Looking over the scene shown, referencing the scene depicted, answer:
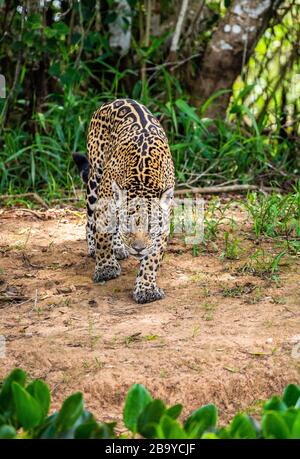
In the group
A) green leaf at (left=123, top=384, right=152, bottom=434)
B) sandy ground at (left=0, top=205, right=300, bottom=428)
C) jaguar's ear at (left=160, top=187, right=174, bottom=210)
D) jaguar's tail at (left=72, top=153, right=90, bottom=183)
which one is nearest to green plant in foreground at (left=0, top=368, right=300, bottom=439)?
green leaf at (left=123, top=384, right=152, bottom=434)

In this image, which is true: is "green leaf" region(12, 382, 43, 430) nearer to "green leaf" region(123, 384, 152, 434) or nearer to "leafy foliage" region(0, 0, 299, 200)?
"green leaf" region(123, 384, 152, 434)

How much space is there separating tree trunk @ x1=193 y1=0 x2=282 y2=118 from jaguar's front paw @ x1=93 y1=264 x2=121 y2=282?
3.64 m

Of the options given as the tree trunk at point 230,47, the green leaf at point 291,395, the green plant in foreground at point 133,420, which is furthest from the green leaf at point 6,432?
the tree trunk at point 230,47

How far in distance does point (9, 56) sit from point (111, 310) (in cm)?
495

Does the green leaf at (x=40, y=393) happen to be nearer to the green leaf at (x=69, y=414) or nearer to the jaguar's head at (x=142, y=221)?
the green leaf at (x=69, y=414)

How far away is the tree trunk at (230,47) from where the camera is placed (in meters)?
9.89

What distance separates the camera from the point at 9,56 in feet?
33.6

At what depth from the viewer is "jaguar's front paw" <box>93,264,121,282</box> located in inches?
267

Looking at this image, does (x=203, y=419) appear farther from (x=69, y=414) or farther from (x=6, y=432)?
(x=6, y=432)

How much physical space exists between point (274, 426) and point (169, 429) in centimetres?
36

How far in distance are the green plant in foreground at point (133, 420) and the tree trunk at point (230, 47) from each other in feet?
22.8
